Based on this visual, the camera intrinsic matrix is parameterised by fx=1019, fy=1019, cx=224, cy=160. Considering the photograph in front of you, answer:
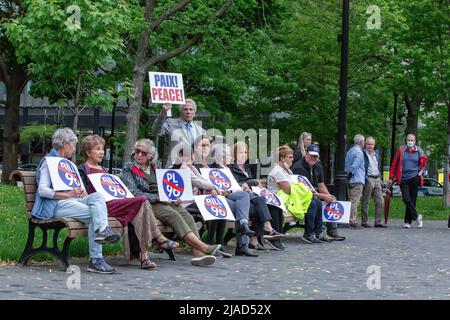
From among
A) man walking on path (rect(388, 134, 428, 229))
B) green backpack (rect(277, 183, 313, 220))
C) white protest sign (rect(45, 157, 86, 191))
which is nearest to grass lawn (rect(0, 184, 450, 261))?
white protest sign (rect(45, 157, 86, 191))

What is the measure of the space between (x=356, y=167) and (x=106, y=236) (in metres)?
11.5

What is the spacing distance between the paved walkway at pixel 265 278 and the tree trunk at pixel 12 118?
26.0 meters

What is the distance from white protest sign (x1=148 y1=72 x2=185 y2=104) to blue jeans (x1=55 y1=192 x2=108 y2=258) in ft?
10.3

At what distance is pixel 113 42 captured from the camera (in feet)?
76.2

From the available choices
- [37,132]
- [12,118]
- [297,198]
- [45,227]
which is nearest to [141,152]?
[45,227]

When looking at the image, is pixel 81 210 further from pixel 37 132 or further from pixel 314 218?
pixel 37 132

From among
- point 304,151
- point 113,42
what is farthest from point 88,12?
point 304,151

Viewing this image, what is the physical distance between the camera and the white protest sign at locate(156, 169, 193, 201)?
472 inches

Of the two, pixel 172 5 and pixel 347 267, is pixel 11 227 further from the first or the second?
pixel 172 5

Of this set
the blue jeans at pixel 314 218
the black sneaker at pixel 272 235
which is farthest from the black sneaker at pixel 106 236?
the blue jeans at pixel 314 218

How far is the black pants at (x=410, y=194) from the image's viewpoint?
2161cm

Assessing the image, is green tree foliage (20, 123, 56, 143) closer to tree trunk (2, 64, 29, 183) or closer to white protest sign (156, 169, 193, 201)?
tree trunk (2, 64, 29, 183)

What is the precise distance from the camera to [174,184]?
480 inches

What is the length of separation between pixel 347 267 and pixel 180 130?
3.11m
